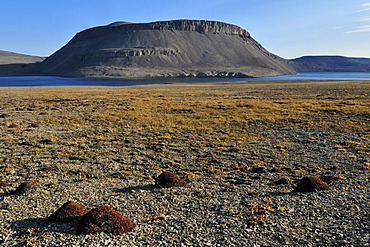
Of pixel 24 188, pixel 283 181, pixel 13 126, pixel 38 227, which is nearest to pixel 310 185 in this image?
pixel 283 181

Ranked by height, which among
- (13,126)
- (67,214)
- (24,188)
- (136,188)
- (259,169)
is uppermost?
(67,214)

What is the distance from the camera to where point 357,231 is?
10.6 meters

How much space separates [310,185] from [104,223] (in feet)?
30.7

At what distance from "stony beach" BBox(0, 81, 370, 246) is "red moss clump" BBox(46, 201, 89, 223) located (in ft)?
0.71

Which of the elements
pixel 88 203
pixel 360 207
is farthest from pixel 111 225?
pixel 360 207

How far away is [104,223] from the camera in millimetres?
10672

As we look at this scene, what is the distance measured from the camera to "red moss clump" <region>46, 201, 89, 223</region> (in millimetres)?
11133

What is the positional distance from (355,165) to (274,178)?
5833 millimetres

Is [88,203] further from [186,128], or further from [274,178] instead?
[186,128]

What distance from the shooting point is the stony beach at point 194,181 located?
1051 centimetres

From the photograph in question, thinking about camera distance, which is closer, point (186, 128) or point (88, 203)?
point (88, 203)

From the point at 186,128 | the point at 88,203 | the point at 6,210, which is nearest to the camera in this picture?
the point at 6,210

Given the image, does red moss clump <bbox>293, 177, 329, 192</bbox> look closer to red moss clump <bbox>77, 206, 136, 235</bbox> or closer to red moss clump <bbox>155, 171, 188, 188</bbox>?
red moss clump <bbox>155, 171, 188, 188</bbox>

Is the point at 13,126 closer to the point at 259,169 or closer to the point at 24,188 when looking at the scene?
the point at 24,188
